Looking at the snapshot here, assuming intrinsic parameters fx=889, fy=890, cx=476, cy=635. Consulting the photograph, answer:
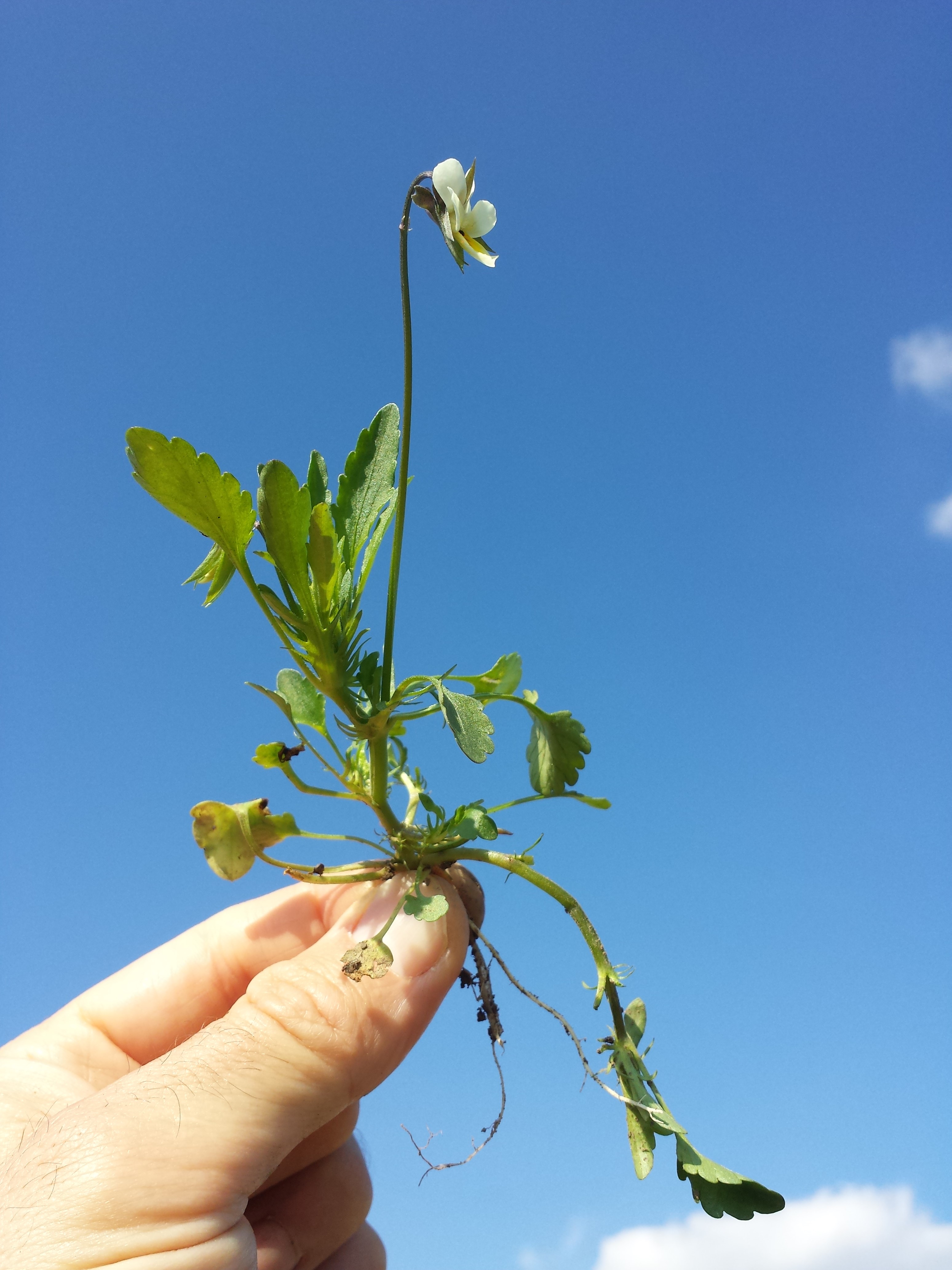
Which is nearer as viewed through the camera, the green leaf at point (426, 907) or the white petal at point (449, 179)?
the white petal at point (449, 179)

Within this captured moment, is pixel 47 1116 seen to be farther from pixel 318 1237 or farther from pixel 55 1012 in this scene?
pixel 318 1237

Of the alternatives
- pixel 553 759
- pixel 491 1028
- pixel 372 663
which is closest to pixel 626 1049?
pixel 491 1028

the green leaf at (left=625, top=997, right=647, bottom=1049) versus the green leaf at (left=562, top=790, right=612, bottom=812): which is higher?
the green leaf at (left=562, top=790, right=612, bottom=812)

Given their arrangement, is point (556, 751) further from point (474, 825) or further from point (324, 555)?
point (324, 555)

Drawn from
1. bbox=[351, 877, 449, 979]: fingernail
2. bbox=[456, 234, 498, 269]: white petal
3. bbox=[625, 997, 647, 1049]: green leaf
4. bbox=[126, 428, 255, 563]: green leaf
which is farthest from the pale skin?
bbox=[456, 234, 498, 269]: white petal

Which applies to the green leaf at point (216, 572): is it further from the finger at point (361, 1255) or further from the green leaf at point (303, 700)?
the finger at point (361, 1255)

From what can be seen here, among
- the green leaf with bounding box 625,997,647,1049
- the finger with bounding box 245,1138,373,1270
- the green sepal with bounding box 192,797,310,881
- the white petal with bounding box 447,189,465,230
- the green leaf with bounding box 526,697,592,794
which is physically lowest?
the finger with bounding box 245,1138,373,1270

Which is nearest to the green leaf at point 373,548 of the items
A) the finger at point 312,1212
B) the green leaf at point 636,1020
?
the green leaf at point 636,1020

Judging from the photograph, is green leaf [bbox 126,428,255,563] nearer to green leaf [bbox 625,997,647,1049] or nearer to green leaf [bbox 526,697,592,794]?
green leaf [bbox 526,697,592,794]
